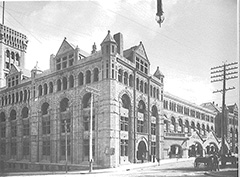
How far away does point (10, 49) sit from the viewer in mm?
10281

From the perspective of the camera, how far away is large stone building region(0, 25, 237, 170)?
10.4 m

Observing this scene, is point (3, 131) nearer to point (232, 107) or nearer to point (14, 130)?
point (14, 130)

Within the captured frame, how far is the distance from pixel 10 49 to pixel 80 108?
138 inches

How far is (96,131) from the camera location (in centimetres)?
1173

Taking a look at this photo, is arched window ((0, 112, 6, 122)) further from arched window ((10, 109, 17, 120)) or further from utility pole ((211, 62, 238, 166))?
utility pole ((211, 62, 238, 166))

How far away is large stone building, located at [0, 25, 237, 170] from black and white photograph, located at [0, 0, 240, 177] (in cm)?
4

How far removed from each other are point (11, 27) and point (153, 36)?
187 inches

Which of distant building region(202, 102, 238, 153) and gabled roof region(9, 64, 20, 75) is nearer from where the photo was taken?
distant building region(202, 102, 238, 153)

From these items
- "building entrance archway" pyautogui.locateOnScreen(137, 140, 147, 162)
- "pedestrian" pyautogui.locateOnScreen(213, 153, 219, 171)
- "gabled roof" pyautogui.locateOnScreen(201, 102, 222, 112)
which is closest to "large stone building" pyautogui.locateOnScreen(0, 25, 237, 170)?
"gabled roof" pyautogui.locateOnScreen(201, 102, 222, 112)

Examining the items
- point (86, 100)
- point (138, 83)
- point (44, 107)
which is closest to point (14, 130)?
point (44, 107)

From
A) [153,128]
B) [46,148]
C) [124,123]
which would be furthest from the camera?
[153,128]

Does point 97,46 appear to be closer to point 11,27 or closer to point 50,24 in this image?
point 50,24

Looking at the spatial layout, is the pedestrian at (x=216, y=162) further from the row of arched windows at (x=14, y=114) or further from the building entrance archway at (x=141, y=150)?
the row of arched windows at (x=14, y=114)

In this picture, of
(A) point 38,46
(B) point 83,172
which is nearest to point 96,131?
(B) point 83,172
